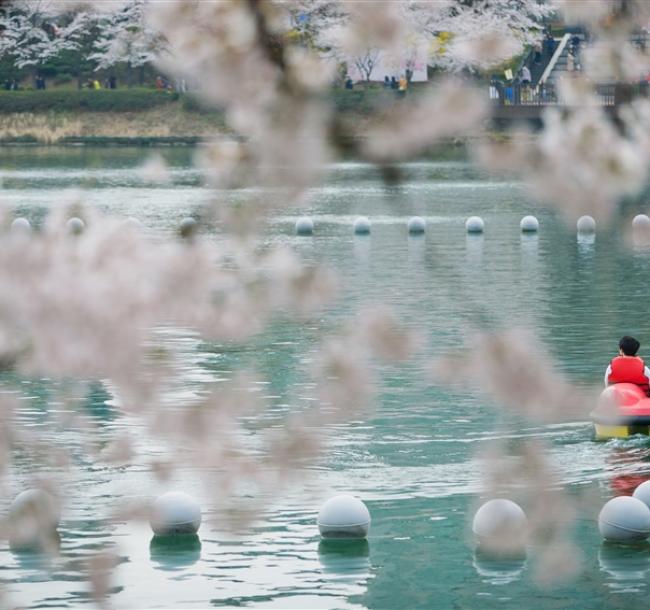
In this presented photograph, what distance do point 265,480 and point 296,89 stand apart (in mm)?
1699

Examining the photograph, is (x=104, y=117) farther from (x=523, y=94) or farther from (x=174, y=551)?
(x=174, y=551)

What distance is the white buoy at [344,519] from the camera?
7930mm

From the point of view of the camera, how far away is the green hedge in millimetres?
50062

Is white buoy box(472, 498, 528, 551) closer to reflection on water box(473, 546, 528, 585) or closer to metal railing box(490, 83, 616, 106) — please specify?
reflection on water box(473, 546, 528, 585)

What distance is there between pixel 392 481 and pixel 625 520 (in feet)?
5.42

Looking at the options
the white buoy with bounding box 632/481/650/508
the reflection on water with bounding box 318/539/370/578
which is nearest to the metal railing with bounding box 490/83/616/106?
the white buoy with bounding box 632/481/650/508

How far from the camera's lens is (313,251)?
21969mm

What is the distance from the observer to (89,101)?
5025cm

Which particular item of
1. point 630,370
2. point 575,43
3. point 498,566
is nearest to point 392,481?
point 498,566

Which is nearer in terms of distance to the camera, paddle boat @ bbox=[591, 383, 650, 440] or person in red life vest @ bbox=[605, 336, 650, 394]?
paddle boat @ bbox=[591, 383, 650, 440]

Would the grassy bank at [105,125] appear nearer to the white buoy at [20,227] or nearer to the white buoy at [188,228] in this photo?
the white buoy at [20,227]

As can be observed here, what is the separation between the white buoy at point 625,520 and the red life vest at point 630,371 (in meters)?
2.64

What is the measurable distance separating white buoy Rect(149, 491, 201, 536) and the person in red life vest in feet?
12.4

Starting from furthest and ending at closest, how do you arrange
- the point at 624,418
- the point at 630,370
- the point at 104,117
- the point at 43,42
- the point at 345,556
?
the point at 43,42 → the point at 104,117 → the point at 630,370 → the point at 624,418 → the point at 345,556
